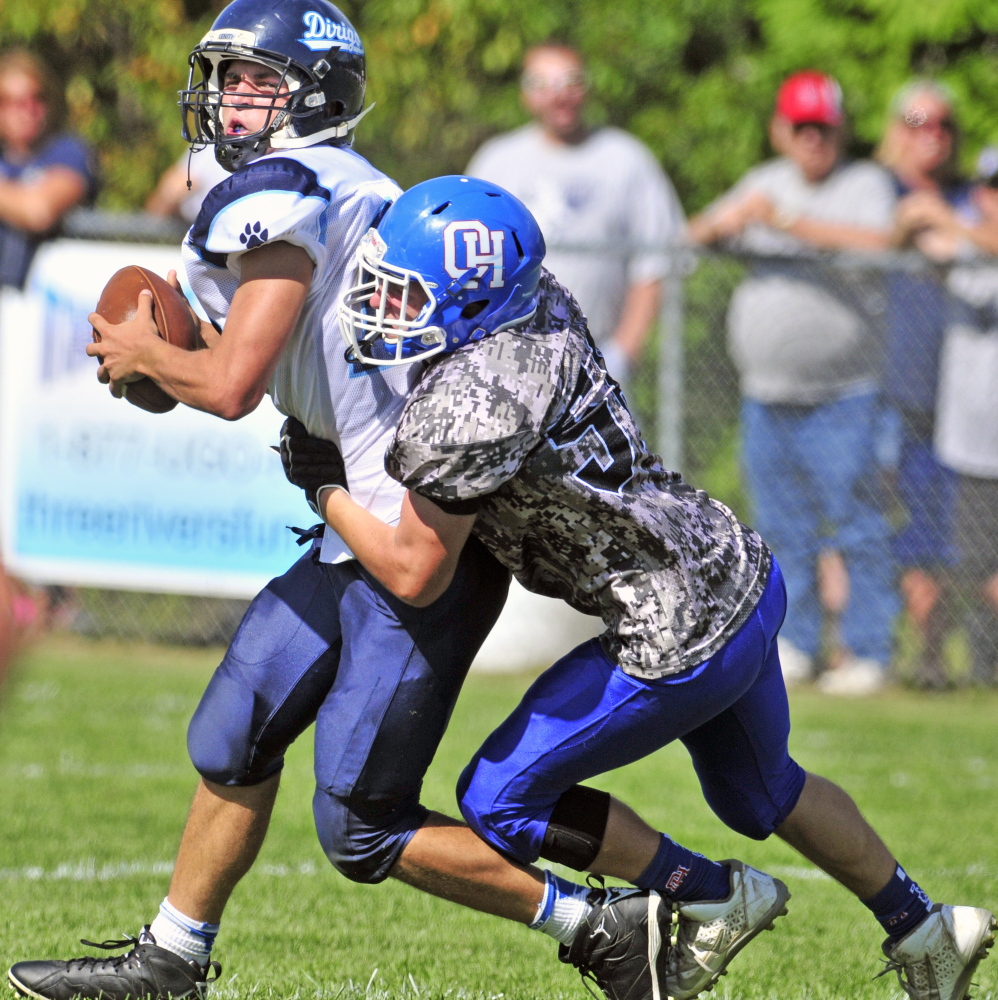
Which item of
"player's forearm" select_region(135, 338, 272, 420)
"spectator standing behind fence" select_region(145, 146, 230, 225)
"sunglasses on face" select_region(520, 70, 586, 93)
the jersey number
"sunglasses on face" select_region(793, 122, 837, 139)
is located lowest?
"spectator standing behind fence" select_region(145, 146, 230, 225)

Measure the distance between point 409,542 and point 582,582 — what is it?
339 millimetres

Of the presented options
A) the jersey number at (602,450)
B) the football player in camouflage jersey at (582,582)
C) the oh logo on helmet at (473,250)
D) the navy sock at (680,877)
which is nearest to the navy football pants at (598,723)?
the football player in camouflage jersey at (582,582)

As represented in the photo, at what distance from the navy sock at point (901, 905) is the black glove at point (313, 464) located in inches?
54.4

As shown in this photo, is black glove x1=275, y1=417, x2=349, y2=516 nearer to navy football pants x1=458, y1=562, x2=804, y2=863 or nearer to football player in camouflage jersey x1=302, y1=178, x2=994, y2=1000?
football player in camouflage jersey x1=302, y1=178, x2=994, y2=1000

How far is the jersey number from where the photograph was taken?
9.43 ft

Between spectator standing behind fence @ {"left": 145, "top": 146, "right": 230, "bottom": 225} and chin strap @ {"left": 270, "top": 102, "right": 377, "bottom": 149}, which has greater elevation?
chin strap @ {"left": 270, "top": 102, "right": 377, "bottom": 149}

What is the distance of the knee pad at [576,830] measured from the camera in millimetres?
3092

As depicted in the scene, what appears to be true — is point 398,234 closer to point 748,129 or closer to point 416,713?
point 416,713

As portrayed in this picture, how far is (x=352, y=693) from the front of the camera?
308 cm

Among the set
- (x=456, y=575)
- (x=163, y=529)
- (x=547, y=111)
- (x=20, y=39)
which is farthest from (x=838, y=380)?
(x=20, y=39)

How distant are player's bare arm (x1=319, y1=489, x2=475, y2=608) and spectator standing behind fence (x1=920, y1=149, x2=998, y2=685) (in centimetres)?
492

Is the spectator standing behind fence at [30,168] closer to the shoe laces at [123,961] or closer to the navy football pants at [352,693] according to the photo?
the navy football pants at [352,693]

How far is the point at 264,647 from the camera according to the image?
3258 mm

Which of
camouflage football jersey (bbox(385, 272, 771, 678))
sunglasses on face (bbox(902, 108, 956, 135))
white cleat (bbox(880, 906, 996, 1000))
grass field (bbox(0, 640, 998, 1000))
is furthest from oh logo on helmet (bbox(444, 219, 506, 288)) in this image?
sunglasses on face (bbox(902, 108, 956, 135))
